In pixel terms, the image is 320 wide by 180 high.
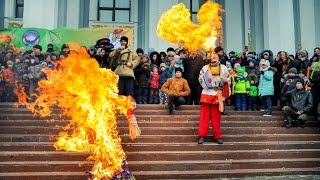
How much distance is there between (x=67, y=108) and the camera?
10.8 m

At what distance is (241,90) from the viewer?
11.4 m

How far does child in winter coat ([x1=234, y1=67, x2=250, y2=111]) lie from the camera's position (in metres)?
11.5

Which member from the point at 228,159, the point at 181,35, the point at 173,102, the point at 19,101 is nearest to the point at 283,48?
the point at 181,35

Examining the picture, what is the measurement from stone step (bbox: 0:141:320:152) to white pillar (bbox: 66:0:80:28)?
36.2ft

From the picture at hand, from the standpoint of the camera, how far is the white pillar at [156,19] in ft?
57.5

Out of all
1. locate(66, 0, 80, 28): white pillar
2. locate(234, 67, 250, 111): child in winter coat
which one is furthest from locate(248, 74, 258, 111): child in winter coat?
locate(66, 0, 80, 28): white pillar

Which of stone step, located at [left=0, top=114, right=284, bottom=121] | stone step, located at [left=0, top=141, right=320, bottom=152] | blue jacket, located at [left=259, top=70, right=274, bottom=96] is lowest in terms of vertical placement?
stone step, located at [left=0, top=141, right=320, bottom=152]

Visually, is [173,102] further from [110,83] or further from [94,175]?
[94,175]

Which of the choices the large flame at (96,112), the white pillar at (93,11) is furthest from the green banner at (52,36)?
the large flame at (96,112)

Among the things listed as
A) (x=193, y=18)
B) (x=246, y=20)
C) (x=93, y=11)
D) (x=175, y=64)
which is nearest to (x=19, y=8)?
(x=93, y=11)

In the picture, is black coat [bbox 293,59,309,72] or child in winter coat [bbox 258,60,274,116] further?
black coat [bbox 293,59,309,72]

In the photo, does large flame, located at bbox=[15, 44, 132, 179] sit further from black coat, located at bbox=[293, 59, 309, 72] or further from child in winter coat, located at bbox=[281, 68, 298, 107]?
black coat, located at bbox=[293, 59, 309, 72]

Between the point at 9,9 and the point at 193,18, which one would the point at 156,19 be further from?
the point at 9,9

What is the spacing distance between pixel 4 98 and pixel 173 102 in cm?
475
